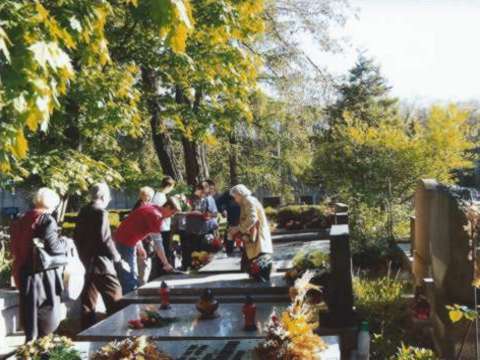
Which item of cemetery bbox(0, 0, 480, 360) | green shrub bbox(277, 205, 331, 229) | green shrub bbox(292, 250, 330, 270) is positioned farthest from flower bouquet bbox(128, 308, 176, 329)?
green shrub bbox(277, 205, 331, 229)

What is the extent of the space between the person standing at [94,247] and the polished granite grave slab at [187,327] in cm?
46

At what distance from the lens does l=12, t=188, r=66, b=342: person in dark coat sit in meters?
6.71

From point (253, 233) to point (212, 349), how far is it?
3.48 metres

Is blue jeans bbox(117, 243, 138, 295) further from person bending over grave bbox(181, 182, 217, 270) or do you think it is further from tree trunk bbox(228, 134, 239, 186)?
tree trunk bbox(228, 134, 239, 186)

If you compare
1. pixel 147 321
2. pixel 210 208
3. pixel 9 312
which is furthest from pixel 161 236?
pixel 147 321

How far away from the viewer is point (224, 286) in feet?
29.0

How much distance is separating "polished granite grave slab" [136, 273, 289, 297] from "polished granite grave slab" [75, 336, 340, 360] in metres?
2.77

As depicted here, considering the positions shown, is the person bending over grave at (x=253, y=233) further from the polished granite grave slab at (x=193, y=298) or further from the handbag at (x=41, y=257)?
the handbag at (x=41, y=257)

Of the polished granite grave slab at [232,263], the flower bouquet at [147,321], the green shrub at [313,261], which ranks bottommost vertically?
the flower bouquet at [147,321]

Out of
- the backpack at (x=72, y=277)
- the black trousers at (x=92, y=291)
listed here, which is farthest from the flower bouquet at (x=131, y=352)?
the black trousers at (x=92, y=291)

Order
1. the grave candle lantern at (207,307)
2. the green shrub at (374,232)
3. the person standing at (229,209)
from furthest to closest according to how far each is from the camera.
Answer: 1. the green shrub at (374,232)
2. the person standing at (229,209)
3. the grave candle lantern at (207,307)

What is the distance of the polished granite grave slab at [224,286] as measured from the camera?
340 inches

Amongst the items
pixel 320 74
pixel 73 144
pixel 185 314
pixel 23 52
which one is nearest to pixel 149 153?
pixel 320 74

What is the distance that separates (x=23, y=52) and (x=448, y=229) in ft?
16.2
